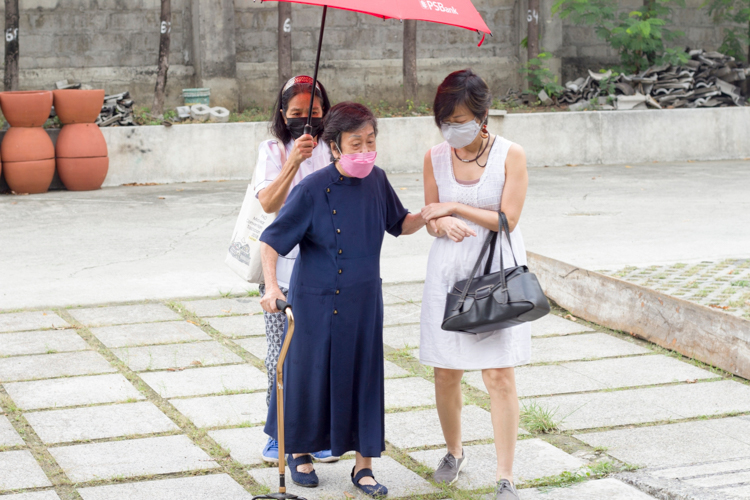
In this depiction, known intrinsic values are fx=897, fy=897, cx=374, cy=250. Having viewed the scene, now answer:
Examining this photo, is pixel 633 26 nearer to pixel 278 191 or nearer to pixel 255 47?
pixel 255 47

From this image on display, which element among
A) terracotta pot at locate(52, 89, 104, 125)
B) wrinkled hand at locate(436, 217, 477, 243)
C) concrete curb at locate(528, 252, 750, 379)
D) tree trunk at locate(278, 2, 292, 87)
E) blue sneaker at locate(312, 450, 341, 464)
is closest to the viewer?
wrinkled hand at locate(436, 217, 477, 243)

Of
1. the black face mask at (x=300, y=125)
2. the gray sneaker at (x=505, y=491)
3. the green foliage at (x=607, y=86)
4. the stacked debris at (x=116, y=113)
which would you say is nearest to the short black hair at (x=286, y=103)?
the black face mask at (x=300, y=125)

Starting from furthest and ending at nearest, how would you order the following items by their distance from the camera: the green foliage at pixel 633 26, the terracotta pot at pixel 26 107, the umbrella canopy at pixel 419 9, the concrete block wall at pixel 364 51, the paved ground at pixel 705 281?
the concrete block wall at pixel 364 51
the green foliage at pixel 633 26
the terracotta pot at pixel 26 107
the paved ground at pixel 705 281
the umbrella canopy at pixel 419 9

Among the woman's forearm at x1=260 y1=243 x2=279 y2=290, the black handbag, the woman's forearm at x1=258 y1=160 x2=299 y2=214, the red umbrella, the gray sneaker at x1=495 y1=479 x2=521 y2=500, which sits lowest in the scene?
the gray sneaker at x1=495 y1=479 x2=521 y2=500

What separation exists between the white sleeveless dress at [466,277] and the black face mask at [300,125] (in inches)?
19.3

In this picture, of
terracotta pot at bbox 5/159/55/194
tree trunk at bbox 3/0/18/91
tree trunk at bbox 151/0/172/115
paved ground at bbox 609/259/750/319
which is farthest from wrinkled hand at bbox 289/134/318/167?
tree trunk at bbox 3/0/18/91

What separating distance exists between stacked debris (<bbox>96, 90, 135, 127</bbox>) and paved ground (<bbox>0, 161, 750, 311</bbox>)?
1201mm

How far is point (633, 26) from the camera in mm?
14680

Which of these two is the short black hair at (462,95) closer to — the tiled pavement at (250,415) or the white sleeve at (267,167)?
the white sleeve at (267,167)

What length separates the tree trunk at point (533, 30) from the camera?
15531 millimetres

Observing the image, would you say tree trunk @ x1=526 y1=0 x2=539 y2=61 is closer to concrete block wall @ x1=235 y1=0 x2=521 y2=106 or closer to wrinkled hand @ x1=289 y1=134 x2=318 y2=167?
concrete block wall @ x1=235 y1=0 x2=521 y2=106

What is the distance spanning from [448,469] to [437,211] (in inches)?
38.1

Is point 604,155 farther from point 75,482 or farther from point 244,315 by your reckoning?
point 75,482

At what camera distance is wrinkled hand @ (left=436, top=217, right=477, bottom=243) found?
3.21 metres
